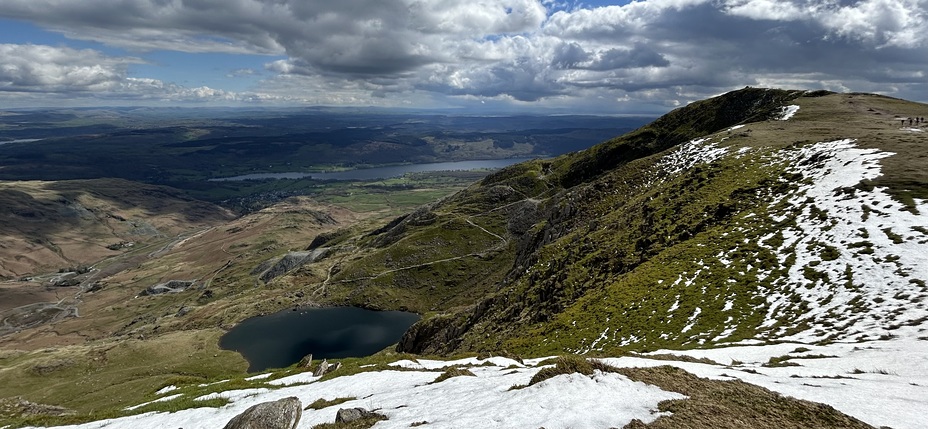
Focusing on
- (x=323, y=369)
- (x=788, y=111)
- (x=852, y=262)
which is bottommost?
(x=323, y=369)

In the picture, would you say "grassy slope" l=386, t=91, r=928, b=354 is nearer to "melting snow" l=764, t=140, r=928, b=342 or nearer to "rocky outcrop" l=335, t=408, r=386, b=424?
"melting snow" l=764, t=140, r=928, b=342

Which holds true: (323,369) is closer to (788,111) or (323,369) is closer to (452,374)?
(452,374)

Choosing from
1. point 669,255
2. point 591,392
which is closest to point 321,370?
point 591,392

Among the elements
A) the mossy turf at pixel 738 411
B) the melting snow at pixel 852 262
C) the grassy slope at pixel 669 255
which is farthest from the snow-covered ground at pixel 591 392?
the grassy slope at pixel 669 255

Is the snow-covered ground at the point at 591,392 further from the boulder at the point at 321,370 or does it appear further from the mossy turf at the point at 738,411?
the boulder at the point at 321,370

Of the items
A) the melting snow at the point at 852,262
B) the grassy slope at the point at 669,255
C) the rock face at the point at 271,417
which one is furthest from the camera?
the grassy slope at the point at 669,255

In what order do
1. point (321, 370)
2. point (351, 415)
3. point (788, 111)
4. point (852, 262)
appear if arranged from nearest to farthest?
point (351, 415), point (852, 262), point (321, 370), point (788, 111)

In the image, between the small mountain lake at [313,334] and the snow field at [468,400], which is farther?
the small mountain lake at [313,334]
